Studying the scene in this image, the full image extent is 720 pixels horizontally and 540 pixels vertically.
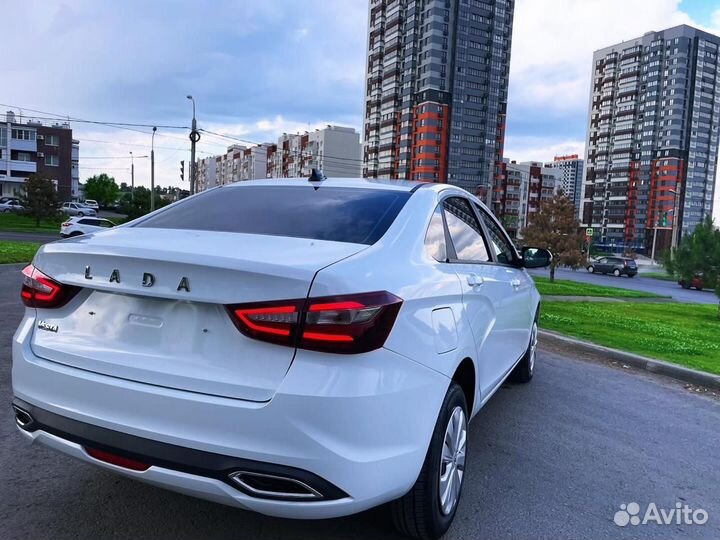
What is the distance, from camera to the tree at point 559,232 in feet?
71.1

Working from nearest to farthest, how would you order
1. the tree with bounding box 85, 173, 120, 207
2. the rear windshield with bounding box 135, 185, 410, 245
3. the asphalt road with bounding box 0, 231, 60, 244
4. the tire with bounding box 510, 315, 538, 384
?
the rear windshield with bounding box 135, 185, 410, 245 → the tire with bounding box 510, 315, 538, 384 → the asphalt road with bounding box 0, 231, 60, 244 → the tree with bounding box 85, 173, 120, 207

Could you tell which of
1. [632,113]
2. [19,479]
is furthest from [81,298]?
[632,113]

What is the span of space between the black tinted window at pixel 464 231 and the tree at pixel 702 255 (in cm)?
1146

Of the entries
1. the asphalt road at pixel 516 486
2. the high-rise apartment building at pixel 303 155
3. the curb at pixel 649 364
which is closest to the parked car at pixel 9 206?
the high-rise apartment building at pixel 303 155

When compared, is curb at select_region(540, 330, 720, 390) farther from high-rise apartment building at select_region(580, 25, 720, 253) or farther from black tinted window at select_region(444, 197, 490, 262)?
high-rise apartment building at select_region(580, 25, 720, 253)

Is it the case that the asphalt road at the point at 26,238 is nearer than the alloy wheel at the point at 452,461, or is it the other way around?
the alloy wheel at the point at 452,461

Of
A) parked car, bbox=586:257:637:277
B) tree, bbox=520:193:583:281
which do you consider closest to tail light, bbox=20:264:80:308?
tree, bbox=520:193:583:281

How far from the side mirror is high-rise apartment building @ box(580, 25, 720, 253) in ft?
370

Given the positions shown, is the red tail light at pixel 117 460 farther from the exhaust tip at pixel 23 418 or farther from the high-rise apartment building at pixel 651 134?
the high-rise apartment building at pixel 651 134

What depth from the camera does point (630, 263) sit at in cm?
4284

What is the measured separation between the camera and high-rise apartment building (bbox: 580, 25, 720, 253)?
109 meters

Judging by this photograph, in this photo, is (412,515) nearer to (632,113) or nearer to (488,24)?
(488,24)

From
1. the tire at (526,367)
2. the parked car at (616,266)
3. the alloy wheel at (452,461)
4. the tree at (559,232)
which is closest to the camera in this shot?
the alloy wheel at (452,461)

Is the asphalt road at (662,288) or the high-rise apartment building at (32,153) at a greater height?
the high-rise apartment building at (32,153)
